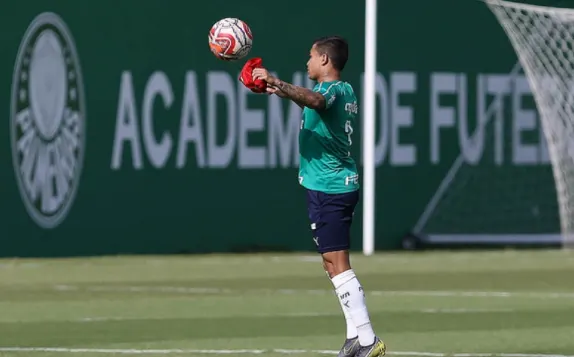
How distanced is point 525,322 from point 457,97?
35.1ft

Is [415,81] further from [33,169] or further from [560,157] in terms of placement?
[33,169]

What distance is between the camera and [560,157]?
23062 millimetres

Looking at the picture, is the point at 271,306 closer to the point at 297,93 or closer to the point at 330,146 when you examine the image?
the point at 330,146

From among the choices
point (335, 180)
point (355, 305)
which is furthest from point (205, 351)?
point (335, 180)

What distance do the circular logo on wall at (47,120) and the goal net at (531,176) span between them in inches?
224

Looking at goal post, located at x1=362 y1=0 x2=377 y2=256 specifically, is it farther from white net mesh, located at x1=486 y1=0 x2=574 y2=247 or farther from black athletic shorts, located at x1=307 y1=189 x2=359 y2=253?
black athletic shorts, located at x1=307 y1=189 x2=359 y2=253

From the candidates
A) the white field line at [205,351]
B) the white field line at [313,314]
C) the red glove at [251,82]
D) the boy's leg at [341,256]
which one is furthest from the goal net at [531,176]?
the red glove at [251,82]

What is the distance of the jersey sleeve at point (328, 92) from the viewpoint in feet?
31.9

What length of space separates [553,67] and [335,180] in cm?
1328

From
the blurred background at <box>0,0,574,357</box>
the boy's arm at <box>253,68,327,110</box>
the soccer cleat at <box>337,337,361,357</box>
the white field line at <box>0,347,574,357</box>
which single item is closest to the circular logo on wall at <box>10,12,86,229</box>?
the blurred background at <box>0,0,574,357</box>

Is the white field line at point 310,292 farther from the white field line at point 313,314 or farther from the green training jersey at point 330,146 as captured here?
the green training jersey at point 330,146

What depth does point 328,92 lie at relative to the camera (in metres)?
9.74

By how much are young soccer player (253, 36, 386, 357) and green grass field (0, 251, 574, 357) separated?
0.92 metres

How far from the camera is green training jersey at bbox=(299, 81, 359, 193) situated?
9891 millimetres
